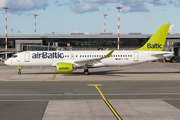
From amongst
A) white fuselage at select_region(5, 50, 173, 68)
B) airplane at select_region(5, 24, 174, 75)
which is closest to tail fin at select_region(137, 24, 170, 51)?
airplane at select_region(5, 24, 174, 75)

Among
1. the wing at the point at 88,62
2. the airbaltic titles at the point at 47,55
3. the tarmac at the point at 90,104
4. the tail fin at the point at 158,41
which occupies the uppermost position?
the tail fin at the point at 158,41

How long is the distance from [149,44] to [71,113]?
84.1 feet

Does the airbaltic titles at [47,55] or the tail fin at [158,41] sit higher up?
the tail fin at [158,41]

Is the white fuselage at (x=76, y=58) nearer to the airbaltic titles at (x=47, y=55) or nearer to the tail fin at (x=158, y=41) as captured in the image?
the airbaltic titles at (x=47, y=55)

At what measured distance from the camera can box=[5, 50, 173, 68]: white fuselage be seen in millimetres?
33812

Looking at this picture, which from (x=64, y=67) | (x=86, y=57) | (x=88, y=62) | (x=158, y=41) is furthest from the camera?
(x=158, y=41)

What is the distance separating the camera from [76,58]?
34.5m

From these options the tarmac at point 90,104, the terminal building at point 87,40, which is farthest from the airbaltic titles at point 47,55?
the terminal building at point 87,40

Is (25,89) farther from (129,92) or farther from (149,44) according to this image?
(149,44)

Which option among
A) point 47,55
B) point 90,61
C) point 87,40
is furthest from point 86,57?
point 87,40

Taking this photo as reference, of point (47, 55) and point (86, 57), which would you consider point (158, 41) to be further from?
point (47, 55)

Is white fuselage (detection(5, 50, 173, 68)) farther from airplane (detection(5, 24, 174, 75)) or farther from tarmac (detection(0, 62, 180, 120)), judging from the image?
tarmac (detection(0, 62, 180, 120))

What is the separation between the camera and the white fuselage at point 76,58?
3381cm

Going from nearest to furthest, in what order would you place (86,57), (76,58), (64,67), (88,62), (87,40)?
(64,67) < (88,62) < (76,58) < (86,57) < (87,40)
